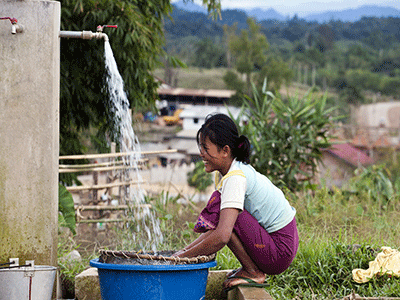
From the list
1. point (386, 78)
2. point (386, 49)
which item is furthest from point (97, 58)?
point (386, 49)

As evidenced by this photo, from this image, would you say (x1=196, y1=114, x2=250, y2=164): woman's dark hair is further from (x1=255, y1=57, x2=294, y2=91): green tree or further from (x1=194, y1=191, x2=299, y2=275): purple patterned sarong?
(x1=255, y1=57, x2=294, y2=91): green tree

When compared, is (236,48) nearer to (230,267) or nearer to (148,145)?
(148,145)

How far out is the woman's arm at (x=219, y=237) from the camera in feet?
7.35

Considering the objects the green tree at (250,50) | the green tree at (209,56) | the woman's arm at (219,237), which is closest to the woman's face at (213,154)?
the woman's arm at (219,237)

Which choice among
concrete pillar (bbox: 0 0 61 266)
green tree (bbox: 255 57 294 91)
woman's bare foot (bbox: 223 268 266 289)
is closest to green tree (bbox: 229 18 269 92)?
green tree (bbox: 255 57 294 91)

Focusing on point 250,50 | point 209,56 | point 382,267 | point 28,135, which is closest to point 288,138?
point 382,267

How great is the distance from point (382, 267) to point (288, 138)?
10.1ft

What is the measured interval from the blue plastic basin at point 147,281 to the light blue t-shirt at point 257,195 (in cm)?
38

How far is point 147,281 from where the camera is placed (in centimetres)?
212

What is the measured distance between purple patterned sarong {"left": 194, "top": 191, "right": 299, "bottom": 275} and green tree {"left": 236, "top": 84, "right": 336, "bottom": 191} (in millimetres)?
3068

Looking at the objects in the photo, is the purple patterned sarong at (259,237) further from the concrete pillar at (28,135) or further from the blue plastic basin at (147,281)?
the concrete pillar at (28,135)

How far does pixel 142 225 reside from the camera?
479cm

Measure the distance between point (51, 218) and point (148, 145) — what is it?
94.2 feet

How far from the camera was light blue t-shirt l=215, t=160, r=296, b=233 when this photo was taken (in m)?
2.32
